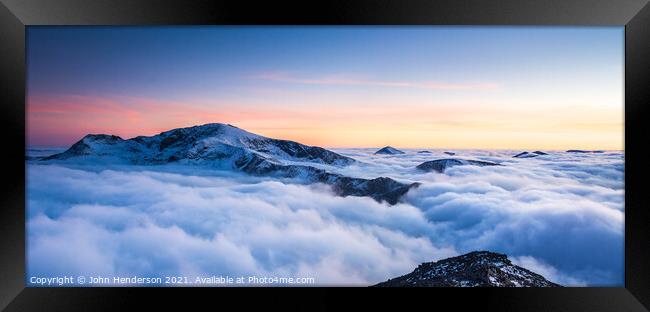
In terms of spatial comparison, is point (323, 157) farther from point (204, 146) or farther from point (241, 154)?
point (204, 146)

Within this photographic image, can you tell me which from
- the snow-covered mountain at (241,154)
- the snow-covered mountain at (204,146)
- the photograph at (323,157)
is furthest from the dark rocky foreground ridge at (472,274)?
the snow-covered mountain at (204,146)

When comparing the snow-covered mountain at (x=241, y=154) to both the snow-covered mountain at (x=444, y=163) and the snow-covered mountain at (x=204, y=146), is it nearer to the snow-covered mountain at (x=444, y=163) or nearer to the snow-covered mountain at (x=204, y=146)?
the snow-covered mountain at (x=204, y=146)

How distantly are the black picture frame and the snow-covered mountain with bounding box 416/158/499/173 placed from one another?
108cm

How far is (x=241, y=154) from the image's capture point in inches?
131

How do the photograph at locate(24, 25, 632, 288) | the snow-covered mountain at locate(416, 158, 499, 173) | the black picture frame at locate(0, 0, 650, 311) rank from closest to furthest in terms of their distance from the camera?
the black picture frame at locate(0, 0, 650, 311) → the photograph at locate(24, 25, 632, 288) → the snow-covered mountain at locate(416, 158, 499, 173)

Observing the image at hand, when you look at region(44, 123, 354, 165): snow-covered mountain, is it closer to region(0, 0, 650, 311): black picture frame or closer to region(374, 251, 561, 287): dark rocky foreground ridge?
region(0, 0, 650, 311): black picture frame

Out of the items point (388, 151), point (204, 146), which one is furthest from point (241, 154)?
point (388, 151)

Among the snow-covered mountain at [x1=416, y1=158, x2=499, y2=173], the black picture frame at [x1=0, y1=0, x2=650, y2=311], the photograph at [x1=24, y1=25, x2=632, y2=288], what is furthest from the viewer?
the snow-covered mountain at [x1=416, y1=158, x2=499, y2=173]

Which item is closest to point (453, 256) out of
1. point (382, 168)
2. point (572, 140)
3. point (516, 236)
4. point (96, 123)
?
point (516, 236)

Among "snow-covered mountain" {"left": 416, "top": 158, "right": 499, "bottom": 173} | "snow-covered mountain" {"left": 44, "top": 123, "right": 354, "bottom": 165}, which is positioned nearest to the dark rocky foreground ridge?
"snow-covered mountain" {"left": 416, "top": 158, "right": 499, "bottom": 173}

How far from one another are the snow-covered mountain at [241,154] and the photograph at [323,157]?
0.01 metres

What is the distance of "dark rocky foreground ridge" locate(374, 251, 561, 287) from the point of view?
3.12 m

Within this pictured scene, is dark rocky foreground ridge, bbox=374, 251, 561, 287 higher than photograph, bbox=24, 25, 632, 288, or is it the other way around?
photograph, bbox=24, 25, 632, 288

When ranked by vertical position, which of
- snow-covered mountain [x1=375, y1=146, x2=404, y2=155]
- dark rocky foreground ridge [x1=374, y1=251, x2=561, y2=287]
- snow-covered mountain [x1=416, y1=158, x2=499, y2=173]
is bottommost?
dark rocky foreground ridge [x1=374, y1=251, x2=561, y2=287]
